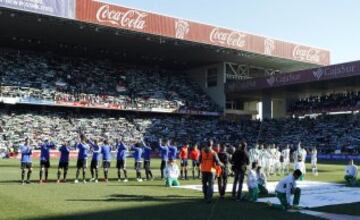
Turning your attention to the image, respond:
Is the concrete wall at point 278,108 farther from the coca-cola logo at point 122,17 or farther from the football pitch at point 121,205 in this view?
the football pitch at point 121,205

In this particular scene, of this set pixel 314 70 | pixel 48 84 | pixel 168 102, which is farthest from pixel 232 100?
pixel 48 84

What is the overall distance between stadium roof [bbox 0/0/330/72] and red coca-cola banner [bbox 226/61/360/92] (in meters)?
3.02

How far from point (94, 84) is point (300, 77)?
23.1 meters

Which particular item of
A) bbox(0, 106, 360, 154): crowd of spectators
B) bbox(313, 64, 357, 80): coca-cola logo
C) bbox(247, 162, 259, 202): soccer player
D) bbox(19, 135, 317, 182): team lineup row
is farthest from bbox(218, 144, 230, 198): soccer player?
bbox(313, 64, 357, 80): coca-cola logo

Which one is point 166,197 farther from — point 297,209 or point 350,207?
point 350,207

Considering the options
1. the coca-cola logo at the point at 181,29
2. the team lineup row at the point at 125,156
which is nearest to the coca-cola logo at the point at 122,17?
the coca-cola logo at the point at 181,29

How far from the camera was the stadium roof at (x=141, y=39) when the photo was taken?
155ft

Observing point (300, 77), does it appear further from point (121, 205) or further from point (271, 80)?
point (121, 205)

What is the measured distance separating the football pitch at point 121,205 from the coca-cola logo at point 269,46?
41221mm

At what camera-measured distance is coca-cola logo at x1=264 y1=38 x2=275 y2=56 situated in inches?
2335

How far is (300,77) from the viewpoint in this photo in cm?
5625

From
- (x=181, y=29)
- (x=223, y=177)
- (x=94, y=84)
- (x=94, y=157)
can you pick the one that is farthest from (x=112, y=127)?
(x=223, y=177)

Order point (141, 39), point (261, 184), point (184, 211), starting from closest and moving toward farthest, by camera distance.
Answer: point (184, 211) → point (261, 184) → point (141, 39)

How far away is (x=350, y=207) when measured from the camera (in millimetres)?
16250
